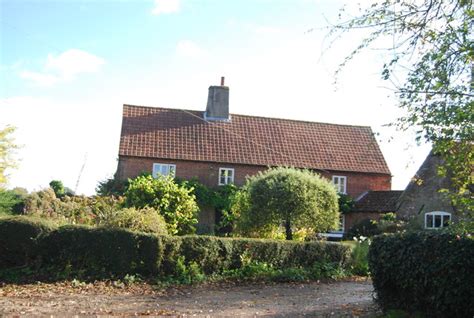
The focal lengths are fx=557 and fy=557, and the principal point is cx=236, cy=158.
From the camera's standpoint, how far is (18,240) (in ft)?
52.3

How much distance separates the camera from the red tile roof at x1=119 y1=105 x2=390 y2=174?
120ft

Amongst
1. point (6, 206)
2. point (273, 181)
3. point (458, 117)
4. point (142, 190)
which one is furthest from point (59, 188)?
point (458, 117)

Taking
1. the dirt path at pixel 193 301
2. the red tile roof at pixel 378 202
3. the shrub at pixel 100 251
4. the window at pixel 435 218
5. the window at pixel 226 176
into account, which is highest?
the window at pixel 226 176

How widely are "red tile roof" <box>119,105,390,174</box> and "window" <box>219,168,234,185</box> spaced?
61 centimetres

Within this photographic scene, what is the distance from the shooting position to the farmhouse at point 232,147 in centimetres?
3594

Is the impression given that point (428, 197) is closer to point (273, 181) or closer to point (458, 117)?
point (273, 181)

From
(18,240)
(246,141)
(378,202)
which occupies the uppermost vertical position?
(246,141)

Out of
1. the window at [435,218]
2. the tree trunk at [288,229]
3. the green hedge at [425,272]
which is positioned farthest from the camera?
the window at [435,218]

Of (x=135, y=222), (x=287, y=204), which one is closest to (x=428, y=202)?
(x=287, y=204)

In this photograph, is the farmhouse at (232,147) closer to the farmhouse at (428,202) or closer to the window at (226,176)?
the window at (226,176)

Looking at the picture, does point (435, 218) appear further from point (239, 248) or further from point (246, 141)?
point (239, 248)

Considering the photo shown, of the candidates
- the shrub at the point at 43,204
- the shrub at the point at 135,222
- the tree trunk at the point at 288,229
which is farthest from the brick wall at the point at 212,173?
the shrub at the point at 135,222

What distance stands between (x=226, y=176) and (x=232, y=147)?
2.22m

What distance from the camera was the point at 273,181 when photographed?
22141 mm
